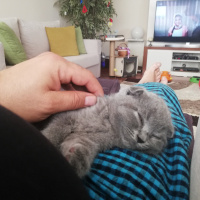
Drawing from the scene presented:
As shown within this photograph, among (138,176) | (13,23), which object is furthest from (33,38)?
(138,176)

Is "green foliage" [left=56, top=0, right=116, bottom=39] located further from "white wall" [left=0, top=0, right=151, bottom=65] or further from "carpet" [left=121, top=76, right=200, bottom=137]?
Result: "carpet" [left=121, top=76, right=200, bottom=137]

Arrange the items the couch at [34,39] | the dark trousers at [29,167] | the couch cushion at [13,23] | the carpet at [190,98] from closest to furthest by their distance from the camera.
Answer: the dark trousers at [29,167] < the carpet at [190,98] < the couch cushion at [13,23] < the couch at [34,39]

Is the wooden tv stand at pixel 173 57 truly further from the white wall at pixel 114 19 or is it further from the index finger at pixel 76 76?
the index finger at pixel 76 76

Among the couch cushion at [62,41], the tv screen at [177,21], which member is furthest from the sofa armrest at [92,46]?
the tv screen at [177,21]

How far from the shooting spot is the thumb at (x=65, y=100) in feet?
2.19

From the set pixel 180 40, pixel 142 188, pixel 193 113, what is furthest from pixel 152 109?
pixel 180 40

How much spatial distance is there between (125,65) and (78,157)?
3.49m

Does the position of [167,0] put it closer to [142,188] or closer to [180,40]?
[180,40]

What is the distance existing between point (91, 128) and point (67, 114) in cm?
12

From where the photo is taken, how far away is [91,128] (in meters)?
0.72

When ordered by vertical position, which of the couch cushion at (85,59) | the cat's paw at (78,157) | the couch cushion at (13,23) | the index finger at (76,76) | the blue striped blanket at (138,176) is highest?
the couch cushion at (13,23)

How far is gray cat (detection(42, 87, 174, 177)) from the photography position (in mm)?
675

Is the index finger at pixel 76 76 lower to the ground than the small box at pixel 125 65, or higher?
higher

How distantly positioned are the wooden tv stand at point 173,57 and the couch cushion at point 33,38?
2506 mm
